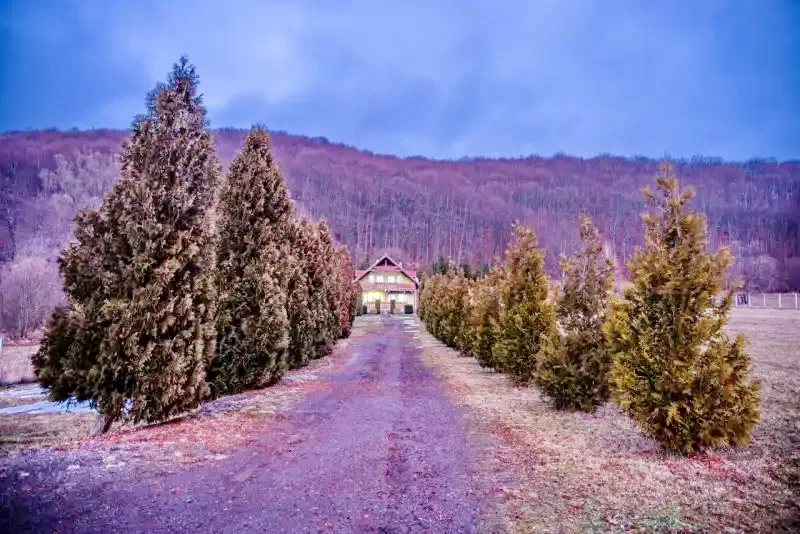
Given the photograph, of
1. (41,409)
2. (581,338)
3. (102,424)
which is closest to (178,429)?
(102,424)

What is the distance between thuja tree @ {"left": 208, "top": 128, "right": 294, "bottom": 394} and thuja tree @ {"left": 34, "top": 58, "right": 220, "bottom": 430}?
10.7ft

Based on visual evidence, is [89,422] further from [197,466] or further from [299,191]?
[299,191]

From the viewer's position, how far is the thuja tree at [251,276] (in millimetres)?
11781

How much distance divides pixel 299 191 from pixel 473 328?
4639 inches

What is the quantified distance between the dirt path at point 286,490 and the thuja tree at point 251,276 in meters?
4.26

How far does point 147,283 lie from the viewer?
7695mm

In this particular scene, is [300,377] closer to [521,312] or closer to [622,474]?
[521,312]

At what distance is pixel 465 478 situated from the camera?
5648mm

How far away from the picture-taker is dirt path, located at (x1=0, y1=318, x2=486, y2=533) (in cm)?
A: 425

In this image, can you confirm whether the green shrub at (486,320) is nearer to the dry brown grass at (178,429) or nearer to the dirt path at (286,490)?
the dry brown grass at (178,429)

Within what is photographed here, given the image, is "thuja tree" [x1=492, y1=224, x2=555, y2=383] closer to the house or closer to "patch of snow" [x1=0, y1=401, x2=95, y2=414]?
"patch of snow" [x1=0, y1=401, x2=95, y2=414]

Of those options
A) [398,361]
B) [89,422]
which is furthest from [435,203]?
[89,422]

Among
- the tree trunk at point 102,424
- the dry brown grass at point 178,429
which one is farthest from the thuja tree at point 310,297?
the tree trunk at point 102,424

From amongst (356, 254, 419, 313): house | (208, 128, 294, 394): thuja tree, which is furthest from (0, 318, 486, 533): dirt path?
(356, 254, 419, 313): house
